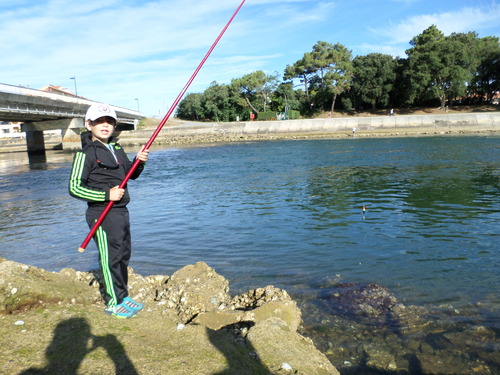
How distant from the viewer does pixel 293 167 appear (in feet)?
78.3

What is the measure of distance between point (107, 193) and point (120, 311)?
1.23 meters

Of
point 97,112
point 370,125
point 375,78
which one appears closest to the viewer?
point 97,112

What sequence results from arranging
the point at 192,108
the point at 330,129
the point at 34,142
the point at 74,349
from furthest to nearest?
the point at 192,108
the point at 330,129
the point at 34,142
the point at 74,349

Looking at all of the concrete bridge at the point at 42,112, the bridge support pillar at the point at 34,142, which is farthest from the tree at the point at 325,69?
the bridge support pillar at the point at 34,142

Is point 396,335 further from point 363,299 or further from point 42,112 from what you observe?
point 42,112

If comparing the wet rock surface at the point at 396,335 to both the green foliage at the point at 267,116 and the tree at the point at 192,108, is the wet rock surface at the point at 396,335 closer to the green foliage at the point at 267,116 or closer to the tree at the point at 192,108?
the green foliage at the point at 267,116

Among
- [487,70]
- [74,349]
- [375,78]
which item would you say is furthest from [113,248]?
[487,70]

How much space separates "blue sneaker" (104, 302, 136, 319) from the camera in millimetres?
4137

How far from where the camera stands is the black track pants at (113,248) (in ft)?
13.9

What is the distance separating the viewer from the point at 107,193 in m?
4.13

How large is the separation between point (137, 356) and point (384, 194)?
39.6 ft

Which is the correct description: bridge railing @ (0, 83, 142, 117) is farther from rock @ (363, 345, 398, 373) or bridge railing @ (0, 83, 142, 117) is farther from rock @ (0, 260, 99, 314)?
rock @ (363, 345, 398, 373)

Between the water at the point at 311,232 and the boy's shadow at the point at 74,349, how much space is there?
2.69m

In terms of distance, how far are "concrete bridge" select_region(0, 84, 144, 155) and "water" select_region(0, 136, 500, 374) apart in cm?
1812
